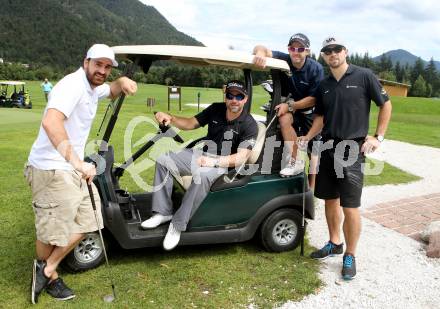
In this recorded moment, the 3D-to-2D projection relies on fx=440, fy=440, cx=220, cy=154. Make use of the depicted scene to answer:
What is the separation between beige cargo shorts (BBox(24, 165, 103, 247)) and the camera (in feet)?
9.78

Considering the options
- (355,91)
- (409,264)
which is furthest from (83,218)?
(409,264)

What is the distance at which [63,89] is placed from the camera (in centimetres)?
285

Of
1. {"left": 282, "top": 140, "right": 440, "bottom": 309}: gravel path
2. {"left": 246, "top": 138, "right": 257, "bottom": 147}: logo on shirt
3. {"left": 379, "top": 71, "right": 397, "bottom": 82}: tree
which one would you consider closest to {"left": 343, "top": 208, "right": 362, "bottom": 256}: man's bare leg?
{"left": 282, "top": 140, "right": 440, "bottom": 309}: gravel path

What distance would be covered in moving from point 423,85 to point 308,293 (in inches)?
3238

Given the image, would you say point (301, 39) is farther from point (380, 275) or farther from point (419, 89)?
point (419, 89)

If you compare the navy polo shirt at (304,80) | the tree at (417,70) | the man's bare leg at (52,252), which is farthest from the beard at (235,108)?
the tree at (417,70)

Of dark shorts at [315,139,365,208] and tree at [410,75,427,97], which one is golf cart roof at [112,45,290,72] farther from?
tree at [410,75,427,97]

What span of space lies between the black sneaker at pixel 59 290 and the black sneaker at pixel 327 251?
83.3 inches

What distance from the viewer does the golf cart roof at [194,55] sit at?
336 centimetres

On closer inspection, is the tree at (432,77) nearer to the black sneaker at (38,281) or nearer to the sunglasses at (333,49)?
the sunglasses at (333,49)

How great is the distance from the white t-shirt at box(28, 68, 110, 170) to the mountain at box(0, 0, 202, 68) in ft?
220

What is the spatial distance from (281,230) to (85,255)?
1.75m

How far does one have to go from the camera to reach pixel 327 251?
4.04 metres

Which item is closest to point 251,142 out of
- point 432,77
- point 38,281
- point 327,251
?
point 327,251
